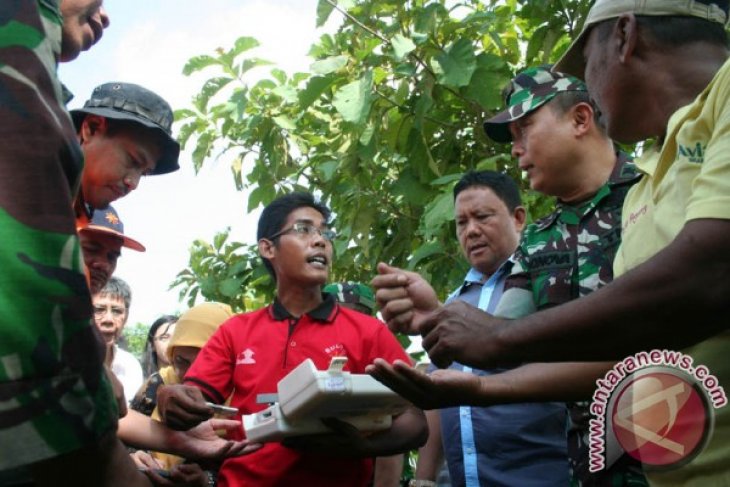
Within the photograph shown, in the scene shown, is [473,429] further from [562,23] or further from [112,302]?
[112,302]

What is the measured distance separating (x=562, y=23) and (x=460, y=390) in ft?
8.52

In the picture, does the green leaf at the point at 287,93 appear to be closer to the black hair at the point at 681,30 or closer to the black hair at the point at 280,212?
the black hair at the point at 280,212

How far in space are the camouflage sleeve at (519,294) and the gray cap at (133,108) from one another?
1293 millimetres

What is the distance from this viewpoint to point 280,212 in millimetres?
3842

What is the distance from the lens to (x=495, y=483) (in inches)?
119

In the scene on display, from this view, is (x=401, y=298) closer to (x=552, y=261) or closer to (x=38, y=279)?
(x=552, y=261)

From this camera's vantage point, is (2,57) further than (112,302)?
No

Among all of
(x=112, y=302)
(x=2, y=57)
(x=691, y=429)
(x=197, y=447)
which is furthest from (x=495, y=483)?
(x=112, y=302)

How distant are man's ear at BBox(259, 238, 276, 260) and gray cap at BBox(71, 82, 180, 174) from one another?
0.97 m

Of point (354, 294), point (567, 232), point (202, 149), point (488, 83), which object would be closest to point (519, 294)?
point (567, 232)

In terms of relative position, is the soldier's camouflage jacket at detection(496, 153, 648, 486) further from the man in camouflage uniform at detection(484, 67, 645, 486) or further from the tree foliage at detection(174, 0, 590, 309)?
the tree foliage at detection(174, 0, 590, 309)

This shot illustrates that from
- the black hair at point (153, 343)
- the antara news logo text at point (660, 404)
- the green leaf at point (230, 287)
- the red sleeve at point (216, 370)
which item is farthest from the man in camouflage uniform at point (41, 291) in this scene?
the black hair at point (153, 343)

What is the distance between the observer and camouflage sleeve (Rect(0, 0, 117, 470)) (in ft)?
3.37

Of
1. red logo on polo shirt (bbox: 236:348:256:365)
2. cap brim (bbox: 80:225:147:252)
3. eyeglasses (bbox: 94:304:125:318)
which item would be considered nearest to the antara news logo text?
red logo on polo shirt (bbox: 236:348:256:365)
